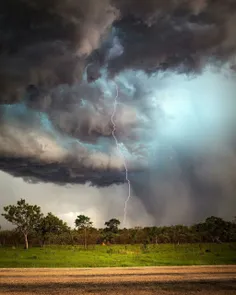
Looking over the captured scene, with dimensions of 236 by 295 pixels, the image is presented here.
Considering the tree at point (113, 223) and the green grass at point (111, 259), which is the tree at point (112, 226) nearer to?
the tree at point (113, 223)

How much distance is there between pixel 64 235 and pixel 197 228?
141ft

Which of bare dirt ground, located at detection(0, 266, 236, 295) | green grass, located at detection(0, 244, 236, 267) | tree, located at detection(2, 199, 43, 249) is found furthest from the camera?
tree, located at detection(2, 199, 43, 249)

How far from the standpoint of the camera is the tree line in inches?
3105

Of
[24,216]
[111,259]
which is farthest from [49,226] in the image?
[111,259]

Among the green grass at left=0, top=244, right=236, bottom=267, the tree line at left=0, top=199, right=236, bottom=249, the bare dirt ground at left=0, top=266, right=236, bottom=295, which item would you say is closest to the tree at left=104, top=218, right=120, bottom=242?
the tree line at left=0, top=199, right=236, bottom=249

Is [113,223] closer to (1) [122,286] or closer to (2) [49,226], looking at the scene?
(2) [49,226]

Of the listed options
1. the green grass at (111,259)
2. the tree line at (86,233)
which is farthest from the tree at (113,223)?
the green grass at (111,259)

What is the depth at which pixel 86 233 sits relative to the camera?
9606cm

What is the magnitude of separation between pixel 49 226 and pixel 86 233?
14.8 meters

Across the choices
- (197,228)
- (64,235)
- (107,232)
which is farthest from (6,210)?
(197,228)

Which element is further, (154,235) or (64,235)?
(154,235)

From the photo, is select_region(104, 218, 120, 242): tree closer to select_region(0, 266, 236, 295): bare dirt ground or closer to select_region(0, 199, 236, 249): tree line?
select_region(0, 199, 236, 249): tree line

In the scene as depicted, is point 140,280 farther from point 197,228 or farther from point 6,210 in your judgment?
point 197,228

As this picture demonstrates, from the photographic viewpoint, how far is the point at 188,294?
16.2 m
